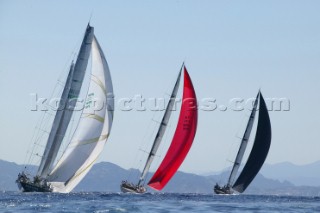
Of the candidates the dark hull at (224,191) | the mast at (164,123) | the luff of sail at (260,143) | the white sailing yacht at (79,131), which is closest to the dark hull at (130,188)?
the mast at (164,123)

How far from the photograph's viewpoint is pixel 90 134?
71.0 m

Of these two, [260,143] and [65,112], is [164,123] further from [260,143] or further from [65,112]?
[260,143]

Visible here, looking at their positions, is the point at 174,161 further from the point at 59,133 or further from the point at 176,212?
the point at 176,212

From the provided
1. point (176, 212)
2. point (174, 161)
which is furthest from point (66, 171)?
point (176, 212)

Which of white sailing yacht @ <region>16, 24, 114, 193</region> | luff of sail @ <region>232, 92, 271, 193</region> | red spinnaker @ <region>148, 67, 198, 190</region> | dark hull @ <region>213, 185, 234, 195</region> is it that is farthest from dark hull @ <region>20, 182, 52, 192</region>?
dark hull @ <region>213, 185, 234, 195</region>

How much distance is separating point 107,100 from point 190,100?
1367cm

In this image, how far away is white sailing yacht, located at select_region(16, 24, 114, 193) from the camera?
7094cm

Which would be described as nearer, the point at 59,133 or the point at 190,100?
the point at 59,133

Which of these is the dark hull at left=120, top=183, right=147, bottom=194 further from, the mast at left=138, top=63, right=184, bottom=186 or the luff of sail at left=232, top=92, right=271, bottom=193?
the luff of sail at left=232, top=92, right=271, bottom=193

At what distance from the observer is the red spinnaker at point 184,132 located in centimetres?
8175

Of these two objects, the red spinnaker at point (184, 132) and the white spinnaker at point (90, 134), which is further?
the red spinnaker at point (184, 132)

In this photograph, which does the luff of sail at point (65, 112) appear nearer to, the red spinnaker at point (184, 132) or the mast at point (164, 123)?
the mast at point (164, 123)

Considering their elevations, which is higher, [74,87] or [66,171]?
[74,87]

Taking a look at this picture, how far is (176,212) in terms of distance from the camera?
48.4m
